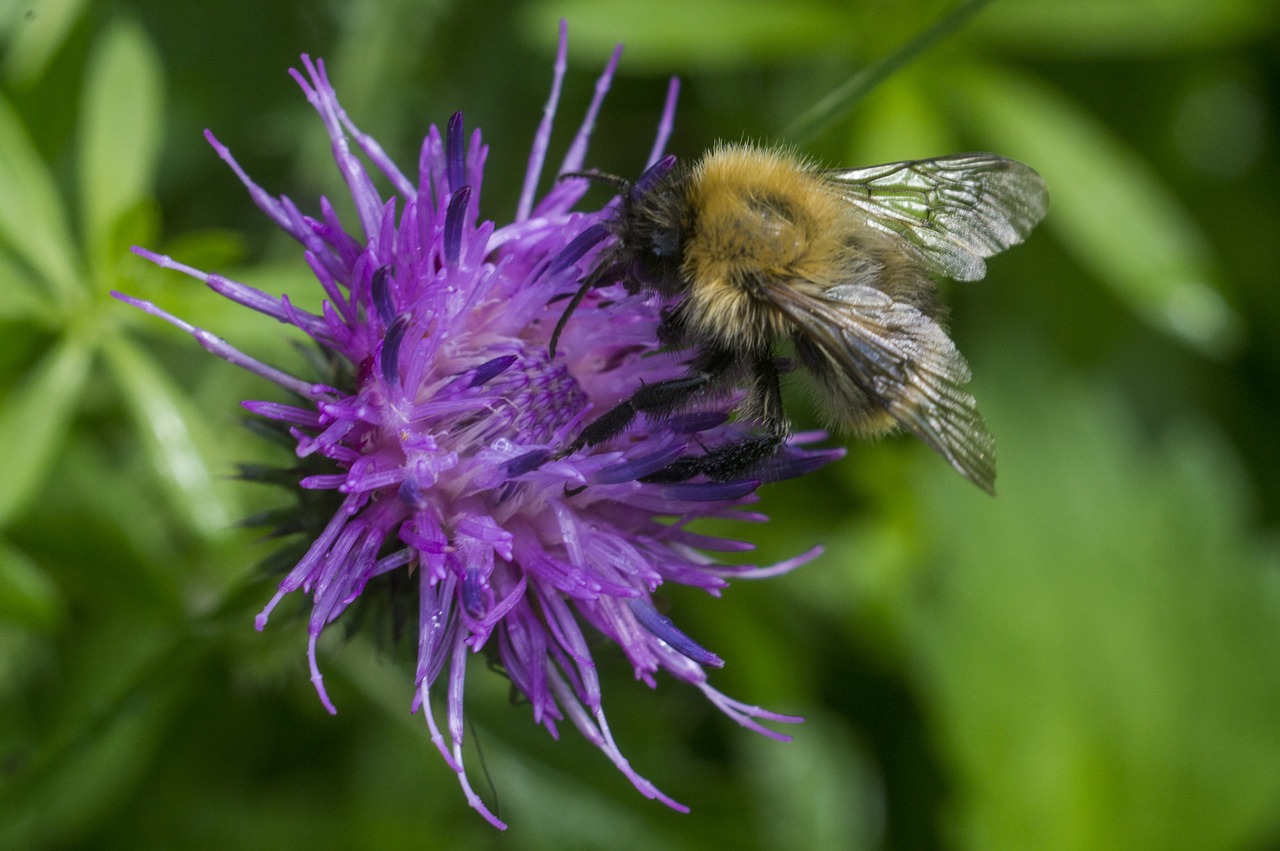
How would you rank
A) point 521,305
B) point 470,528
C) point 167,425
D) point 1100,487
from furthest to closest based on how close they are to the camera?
point 1100,487
point 167,425
point 521,305
point 470,528

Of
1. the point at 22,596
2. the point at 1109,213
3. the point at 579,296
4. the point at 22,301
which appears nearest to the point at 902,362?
the point at 579,296

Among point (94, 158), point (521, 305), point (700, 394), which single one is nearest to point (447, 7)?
point (94, 158)

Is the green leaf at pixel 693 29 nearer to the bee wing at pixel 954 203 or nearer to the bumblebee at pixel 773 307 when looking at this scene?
the bee wing at pixel 954 203

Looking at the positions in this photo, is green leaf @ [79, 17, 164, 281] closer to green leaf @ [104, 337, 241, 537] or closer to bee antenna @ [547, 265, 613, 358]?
green leaf @ [104, 337, 241, 537]

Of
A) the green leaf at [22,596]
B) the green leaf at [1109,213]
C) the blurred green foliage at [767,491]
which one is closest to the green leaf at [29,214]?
the blurred green foliage at [767,491]

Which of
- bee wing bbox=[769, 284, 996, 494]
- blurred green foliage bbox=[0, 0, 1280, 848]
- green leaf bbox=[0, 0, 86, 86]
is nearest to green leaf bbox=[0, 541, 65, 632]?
blurred green foliage bbox=[0, 0, 1280, 848]

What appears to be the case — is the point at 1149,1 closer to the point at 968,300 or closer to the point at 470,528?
the point at 968,300
